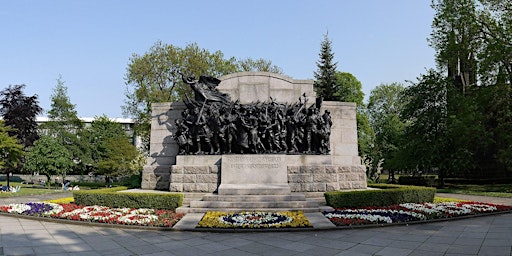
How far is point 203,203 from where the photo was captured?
14.5 meters

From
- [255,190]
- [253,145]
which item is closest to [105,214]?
[255,190]

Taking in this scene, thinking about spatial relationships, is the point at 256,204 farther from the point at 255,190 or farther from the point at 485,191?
the point at 485,191

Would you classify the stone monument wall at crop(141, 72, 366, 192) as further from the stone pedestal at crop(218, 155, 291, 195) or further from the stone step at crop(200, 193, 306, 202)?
the stone step at crop(200, 193, 306, 202)

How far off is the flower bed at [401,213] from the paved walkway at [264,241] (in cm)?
52

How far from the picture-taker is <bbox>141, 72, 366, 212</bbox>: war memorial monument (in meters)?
16.1

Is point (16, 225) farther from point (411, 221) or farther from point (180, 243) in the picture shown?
point (411, 221)

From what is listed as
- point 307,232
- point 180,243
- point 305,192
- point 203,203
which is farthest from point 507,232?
point 203,203

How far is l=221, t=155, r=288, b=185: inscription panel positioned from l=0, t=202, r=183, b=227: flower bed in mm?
3902

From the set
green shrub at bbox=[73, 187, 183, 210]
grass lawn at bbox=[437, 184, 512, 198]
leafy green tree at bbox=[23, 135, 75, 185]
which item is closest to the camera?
green shrub at bbox=[73, 187, 183, 210]

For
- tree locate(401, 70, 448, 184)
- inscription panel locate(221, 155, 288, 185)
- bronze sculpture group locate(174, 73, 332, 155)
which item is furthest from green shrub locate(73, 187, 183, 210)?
tree locate(401, 70, 448, 184)

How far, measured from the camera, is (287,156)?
1788 centimetres

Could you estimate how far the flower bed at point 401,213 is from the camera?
1146cm

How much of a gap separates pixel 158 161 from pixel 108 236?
10474 mm

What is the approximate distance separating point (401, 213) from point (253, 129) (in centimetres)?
840
